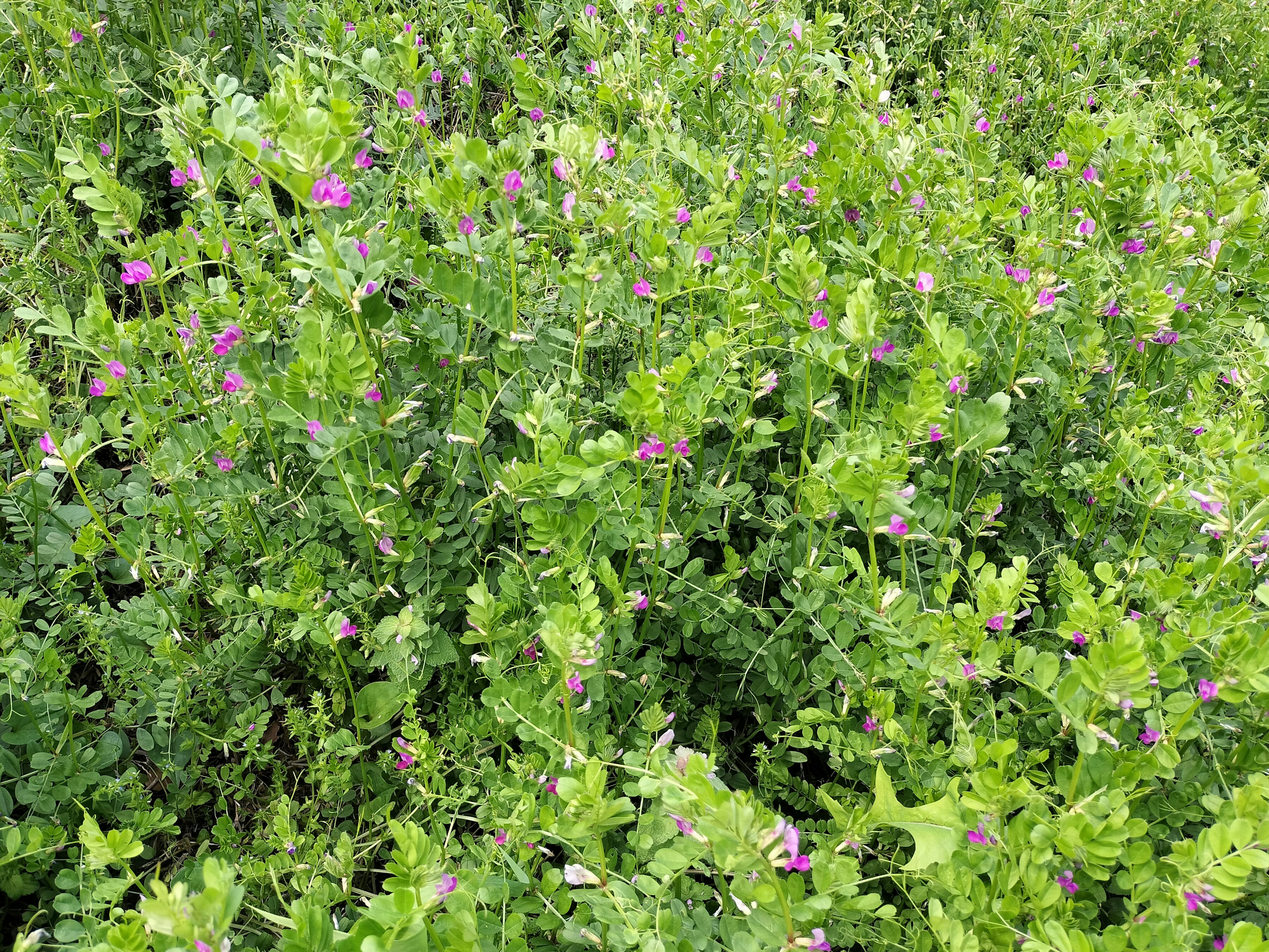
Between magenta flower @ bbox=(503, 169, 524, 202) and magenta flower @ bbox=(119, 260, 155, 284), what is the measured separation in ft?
2.78

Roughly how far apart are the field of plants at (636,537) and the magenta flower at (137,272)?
0.01 meters

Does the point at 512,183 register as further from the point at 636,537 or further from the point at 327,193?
the point at 636,537

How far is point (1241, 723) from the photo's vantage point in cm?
171

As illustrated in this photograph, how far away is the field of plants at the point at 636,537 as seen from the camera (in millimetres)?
1456

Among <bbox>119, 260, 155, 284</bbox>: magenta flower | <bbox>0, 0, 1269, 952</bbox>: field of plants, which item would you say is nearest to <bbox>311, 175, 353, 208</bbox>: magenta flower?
<bbox>0, 0, 1269, 952</bbox>: field of plants

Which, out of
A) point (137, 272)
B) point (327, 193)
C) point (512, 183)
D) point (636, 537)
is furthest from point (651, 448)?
point (137, 272)

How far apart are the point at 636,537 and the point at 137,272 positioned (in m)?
1.29

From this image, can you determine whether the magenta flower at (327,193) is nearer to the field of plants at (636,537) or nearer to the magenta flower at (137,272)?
the field of plants at (636,537)

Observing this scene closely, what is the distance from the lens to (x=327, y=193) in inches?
59.8

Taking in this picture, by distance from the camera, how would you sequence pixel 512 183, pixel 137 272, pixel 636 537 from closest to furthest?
pixel 512 183, pixel 636 537, pixel 137 272

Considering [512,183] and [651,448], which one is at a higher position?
[512,183]

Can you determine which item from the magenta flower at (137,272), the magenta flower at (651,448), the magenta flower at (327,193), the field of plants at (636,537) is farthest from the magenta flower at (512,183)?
the magenta flower at (137,272)

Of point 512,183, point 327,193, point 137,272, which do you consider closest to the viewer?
point 327,193

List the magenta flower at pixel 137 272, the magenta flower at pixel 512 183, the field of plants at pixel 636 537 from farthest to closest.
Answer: the magenta flower at pixel 137 272 → the magenta flower at pixel 512 183 → the field of plants at pixel 636 537
